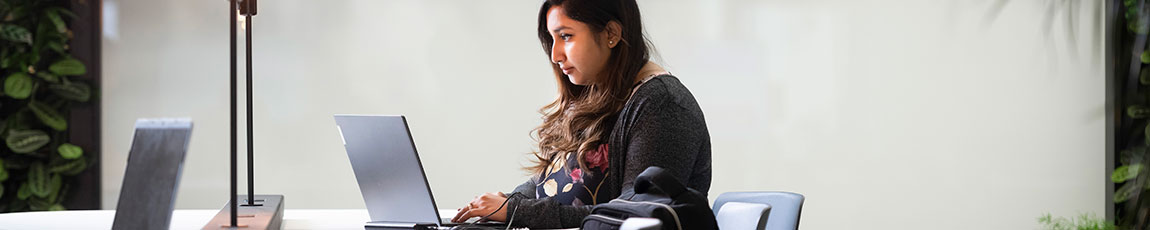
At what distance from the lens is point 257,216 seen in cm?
193

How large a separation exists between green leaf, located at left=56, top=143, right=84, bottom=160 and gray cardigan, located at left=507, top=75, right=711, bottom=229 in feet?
10.1

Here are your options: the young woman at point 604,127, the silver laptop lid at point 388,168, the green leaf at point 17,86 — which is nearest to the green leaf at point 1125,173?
the young woman at point 604,127

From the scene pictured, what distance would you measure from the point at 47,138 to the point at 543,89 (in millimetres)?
2170

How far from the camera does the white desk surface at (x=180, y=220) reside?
201cm

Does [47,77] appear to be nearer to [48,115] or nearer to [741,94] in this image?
[48,115]

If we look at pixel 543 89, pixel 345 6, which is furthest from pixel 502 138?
pixel 345 6

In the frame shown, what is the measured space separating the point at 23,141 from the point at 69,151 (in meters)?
0.18

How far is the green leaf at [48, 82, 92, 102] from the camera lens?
4133mm

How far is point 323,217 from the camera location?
2.18 m

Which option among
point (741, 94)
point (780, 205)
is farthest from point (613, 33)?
point (741, 94)

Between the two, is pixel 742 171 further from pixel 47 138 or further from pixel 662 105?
pixel 47 138

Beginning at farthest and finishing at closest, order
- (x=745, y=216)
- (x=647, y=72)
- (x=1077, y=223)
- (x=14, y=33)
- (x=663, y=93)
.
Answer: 1. (x=1077, y=223)
2. (x=14, y=33)
3. (x=647, y=72)
4. (x=663, y=93)
5. (x=745, y=216)

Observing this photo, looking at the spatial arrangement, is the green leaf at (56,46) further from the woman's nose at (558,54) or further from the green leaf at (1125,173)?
the green leaf at (1125,173)

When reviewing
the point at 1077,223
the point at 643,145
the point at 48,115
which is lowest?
the point at 1077,223
